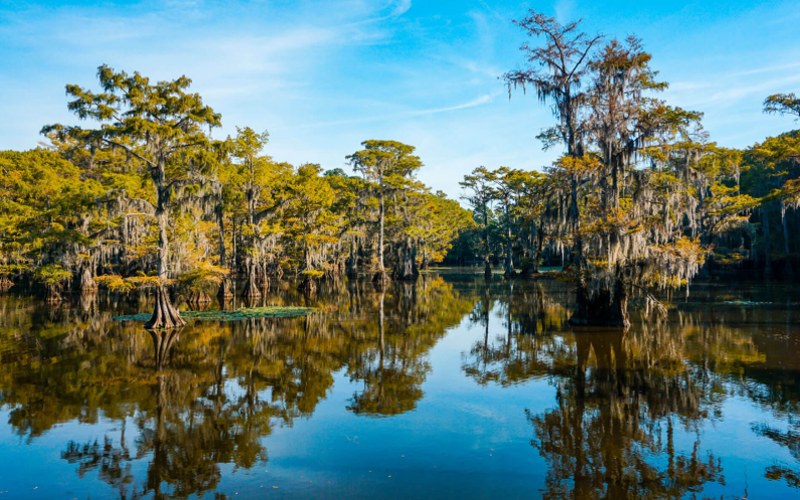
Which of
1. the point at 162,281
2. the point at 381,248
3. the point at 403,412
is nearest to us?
the point at 403,412

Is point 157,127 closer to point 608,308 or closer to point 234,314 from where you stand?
point 234,314

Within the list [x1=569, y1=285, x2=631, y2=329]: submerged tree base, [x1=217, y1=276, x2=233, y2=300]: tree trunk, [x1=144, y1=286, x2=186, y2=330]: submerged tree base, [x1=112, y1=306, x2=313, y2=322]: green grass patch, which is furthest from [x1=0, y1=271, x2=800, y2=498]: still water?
[x1=217, y1=276, x2=233, y2=300]: tree trunk

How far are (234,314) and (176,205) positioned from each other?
A: 5814 mm

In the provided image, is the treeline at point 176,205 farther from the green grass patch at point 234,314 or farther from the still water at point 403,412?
the still water at point 403,412

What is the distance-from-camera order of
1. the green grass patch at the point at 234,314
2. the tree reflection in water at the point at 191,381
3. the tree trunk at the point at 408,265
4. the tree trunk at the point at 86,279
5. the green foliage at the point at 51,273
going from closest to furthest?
1. the tree reflection in water at the point at 191,381
2. the green grass patch at the point at 234,314
3. the green foliage at the point at 51,273
4. the tree trunk at the point at 86,279
5. the tree trunk at the point at 408,265

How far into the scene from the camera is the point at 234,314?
24312 mm

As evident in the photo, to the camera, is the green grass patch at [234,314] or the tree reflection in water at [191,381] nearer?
the tree reflection in water at [191,381]

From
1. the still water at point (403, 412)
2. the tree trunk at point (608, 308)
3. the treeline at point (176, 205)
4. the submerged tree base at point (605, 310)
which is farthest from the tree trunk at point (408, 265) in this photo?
the still water at point (403, 412)

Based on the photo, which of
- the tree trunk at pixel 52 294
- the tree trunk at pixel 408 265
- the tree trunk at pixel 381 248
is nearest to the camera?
the tree trunk at pixel 52 294

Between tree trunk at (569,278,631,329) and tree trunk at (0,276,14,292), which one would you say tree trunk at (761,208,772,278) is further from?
tree trunk at (0,276,14,292)

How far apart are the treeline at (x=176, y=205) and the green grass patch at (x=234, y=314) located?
1.96m

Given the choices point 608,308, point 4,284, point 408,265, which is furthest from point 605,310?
point 4,284

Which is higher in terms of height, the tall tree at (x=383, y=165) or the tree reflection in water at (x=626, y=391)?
the tall tree at (x=383, y=165)

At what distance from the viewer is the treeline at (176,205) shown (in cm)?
2072
